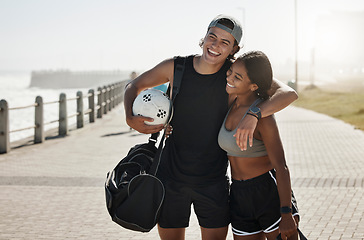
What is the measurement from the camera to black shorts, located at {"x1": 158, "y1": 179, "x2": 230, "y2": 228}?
12.6 ft

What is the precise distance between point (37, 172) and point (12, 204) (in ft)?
8.57

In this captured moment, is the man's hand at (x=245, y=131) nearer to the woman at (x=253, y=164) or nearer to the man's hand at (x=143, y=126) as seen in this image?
the woman at (x=253, y=164)

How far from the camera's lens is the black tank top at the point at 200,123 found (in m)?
3.87

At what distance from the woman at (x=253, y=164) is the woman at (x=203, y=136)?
0.10 metres

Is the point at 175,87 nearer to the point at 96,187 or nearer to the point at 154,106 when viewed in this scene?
the point at 154,106

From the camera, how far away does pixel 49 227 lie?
652cm

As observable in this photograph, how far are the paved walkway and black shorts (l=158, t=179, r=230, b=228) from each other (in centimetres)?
238

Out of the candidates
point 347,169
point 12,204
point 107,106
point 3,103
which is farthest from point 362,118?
point 12,204

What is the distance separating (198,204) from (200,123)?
1.64 feet

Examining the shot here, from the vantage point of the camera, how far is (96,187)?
895 centimetres

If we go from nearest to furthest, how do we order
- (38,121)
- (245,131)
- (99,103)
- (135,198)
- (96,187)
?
(245,131)
(135,198)
(96,187)
(38,121)
(99,103)

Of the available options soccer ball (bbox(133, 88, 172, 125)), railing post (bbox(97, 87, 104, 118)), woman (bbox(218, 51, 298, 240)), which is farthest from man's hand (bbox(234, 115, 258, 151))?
railing post (bbox(97, 87, 104, 118))

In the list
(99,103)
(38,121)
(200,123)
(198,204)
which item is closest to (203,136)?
(200,123)

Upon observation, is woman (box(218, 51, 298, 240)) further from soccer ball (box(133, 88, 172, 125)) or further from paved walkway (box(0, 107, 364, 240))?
paved walkway (box(0, 107, 364, 240))
